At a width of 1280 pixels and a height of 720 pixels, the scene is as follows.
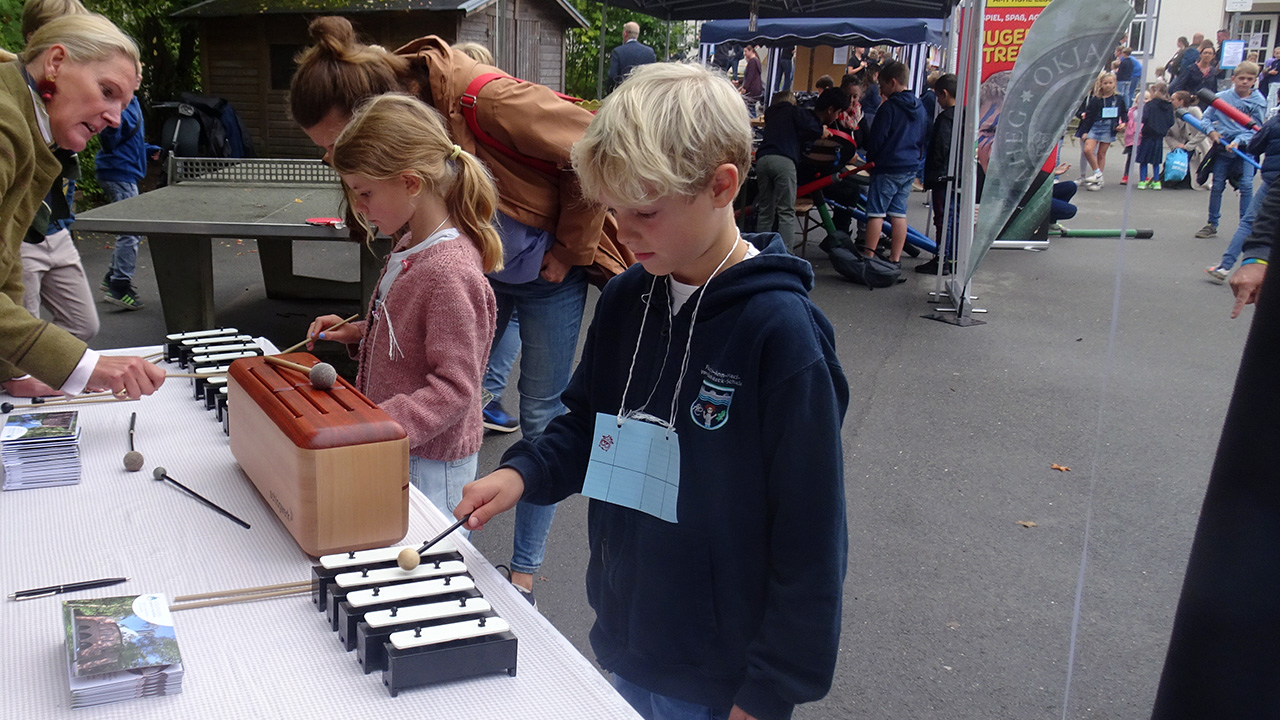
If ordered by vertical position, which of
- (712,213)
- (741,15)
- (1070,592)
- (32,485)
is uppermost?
(741,15)

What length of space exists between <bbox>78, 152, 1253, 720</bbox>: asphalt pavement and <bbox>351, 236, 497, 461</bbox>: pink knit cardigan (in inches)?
32.9

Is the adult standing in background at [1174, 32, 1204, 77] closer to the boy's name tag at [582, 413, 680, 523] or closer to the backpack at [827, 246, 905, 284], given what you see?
the backpack at [827, 246, 905, 284]

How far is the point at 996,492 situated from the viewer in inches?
157

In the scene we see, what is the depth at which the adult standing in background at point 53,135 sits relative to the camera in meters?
1.79

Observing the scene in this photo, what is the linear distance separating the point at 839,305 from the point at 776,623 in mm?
6335

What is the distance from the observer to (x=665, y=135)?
4.09 ft

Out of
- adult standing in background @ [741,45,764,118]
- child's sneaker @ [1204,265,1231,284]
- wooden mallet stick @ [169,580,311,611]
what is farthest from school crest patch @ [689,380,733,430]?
adult standing in background @ [741,45,764,118]

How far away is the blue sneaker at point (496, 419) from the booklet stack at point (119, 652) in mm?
3104

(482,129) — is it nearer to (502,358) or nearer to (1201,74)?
(502,358)

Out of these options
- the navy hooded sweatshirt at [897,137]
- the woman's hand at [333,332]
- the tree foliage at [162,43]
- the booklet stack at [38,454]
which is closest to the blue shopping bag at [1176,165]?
the navy hooded sweatshirt at [897,137]

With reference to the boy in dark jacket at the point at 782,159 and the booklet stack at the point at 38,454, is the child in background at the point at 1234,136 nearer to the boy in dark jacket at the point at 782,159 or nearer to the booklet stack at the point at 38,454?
the boy in dark jacket at the point at 782,159

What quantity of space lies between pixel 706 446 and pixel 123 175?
6115mm

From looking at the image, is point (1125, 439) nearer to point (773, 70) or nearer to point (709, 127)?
point (709, 127)

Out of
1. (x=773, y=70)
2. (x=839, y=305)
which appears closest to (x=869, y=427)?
(x=839, y=305)
